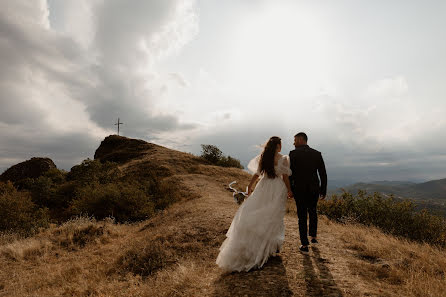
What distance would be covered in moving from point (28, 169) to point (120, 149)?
14715 mm

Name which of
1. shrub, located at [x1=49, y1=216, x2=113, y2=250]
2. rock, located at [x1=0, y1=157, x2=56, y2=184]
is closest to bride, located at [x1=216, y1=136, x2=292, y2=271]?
shrub, located at [x1=49, y1=216, x2=113, y2=250]

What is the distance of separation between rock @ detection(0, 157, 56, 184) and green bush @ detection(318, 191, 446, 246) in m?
31.2

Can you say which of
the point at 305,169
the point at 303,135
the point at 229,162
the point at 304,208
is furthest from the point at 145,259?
the point at 229,162

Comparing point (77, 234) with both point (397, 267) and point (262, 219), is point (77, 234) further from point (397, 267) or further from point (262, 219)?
point (397, 267)

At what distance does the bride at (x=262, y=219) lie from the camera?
500cm

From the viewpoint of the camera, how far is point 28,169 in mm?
28750

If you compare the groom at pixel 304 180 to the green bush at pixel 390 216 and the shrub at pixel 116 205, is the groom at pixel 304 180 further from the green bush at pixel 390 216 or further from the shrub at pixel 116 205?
the shrub at pixel 116 205

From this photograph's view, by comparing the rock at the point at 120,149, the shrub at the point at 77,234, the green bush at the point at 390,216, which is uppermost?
the rock at the point at 120,149

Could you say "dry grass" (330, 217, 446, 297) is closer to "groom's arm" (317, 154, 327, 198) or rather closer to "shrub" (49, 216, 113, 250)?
"groom's arm" (317, 154, 327, 198)

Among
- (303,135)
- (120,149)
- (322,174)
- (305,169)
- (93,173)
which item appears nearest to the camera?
(305,169)

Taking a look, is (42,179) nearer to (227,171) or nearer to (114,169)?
(114,169)

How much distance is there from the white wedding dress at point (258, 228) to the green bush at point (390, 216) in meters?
7.24

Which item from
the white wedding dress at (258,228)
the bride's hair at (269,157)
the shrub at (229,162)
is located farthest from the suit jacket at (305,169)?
the shrub at (229,162)

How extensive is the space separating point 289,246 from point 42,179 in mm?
24530
